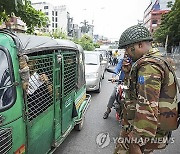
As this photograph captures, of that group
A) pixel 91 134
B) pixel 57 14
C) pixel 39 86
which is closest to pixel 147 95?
pixel 39 86

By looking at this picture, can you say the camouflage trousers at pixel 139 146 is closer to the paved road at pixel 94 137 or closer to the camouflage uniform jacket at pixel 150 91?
the camouflage uniform jacket at pixel 150 91

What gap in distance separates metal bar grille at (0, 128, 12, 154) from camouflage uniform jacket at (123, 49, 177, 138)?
113cm

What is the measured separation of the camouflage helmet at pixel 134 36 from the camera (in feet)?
6.85

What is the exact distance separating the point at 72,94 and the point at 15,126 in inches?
80.9

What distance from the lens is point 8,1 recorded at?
4328 millimetres

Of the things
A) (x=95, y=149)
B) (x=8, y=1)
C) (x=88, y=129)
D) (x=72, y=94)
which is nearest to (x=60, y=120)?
(x=72, y=94)

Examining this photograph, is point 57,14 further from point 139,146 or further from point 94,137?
point 139,146

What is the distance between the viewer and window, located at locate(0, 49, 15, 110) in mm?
2092

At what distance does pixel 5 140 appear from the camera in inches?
79.5

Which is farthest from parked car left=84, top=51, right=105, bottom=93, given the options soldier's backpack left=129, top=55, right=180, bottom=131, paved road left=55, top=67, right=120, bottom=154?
soldier's backpack left=129, top=55, right=180, bottom=131

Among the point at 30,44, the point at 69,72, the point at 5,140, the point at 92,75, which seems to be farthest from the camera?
the point at 92,75

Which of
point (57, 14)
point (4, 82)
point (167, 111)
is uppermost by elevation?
point (57, 14)

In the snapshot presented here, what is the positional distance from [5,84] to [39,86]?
0.67 m

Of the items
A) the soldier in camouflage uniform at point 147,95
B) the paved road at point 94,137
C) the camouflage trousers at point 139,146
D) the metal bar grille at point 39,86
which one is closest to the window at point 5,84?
the metal bar grille at point 39,86
